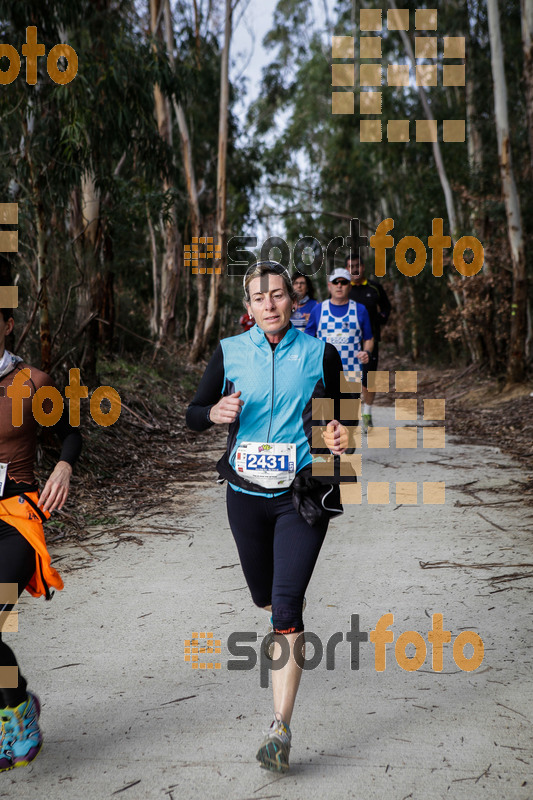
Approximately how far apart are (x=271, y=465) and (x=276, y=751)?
105cm

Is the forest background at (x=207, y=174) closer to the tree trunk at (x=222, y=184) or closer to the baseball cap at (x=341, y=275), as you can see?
the tree trunk at (x=222, y=184)

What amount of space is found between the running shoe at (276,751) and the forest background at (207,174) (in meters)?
5.36

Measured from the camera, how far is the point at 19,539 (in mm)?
2982

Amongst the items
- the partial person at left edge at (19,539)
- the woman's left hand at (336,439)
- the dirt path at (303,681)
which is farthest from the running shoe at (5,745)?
the woman's left hand at (336,439)

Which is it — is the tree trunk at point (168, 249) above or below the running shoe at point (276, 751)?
above

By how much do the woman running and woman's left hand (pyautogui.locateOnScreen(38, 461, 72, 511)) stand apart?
2.07ft

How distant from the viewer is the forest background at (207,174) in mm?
9648

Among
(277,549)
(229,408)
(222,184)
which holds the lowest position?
(277,549)

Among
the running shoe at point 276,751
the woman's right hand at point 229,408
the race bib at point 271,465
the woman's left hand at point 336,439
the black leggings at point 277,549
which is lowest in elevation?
the running shoe at point 276,751

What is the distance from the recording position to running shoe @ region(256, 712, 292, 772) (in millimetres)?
2875

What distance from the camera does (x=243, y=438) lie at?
11.1ft

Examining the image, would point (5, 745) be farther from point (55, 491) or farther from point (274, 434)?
point (274, 434)

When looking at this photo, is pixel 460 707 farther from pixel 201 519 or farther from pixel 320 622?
pixel 201 519

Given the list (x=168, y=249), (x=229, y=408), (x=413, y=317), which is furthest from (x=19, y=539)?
(x=413, y=317)
